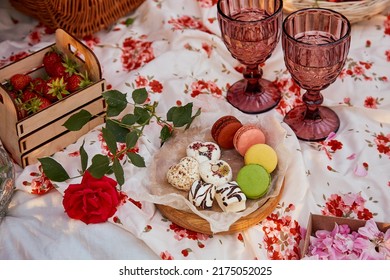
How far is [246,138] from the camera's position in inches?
47.8

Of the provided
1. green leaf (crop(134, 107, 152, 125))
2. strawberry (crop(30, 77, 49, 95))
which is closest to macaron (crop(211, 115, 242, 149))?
green leaf (crop(134, 107, 152, 125))

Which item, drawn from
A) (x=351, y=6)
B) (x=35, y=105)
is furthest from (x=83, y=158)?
(x=351, y=6)

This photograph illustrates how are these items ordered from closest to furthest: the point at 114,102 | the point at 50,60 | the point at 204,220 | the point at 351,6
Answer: the point at 204,220
the point at 114,102
the point at 50,60
the point at 351,6

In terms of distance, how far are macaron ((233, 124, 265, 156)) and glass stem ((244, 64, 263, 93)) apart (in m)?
0.20

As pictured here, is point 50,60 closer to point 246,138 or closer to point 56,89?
point 56,89

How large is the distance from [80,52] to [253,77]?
0.36 m

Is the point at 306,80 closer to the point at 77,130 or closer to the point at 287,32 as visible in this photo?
the point at 287,32

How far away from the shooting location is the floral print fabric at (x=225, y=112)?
1.16 meters

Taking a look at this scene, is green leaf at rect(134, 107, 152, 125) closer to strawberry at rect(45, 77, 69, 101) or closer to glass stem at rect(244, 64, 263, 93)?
strawberry at rect(45, 77, 69, 101)

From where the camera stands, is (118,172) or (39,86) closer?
(118,172)

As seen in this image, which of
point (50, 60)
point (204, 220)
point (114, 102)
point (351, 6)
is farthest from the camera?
point (351, 6)

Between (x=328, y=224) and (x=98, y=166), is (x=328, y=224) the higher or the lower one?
the lower one
